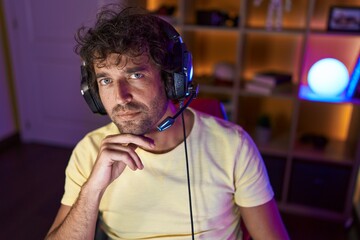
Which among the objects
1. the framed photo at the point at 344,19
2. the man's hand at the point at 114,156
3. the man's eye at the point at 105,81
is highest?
the framed photo at the point at 344,19

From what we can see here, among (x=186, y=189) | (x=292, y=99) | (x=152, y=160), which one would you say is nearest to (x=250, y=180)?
(x=186, y=189)

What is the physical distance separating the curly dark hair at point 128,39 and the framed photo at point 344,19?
1427mm

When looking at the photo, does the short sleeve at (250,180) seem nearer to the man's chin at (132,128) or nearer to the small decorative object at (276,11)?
the man's chin at (132,128)

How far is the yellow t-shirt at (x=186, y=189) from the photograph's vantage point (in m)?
1.04

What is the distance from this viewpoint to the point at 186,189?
104cm

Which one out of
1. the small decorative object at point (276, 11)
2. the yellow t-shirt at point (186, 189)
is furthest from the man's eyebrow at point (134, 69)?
the small decorative object at point (276, 11)

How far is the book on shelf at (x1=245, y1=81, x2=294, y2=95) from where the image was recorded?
212cm

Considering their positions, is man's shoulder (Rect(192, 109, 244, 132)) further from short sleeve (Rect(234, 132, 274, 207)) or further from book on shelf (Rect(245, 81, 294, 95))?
book on shelf (Rect(245, 81, 294, 95))

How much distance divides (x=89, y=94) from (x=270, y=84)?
1.38 meters

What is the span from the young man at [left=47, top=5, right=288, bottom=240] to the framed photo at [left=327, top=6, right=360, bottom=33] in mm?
1288

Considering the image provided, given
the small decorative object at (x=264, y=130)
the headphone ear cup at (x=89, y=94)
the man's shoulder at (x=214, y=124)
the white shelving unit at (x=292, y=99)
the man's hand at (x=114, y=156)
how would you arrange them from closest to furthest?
the man's hand at (x=114, y=156)
the headphone ear cup at (x=89, y=94)
the man's shoulder at (x=214, y=124)
the white shelving unit at (x=292, y=99)
the small decorative object at (x=264, y=130)

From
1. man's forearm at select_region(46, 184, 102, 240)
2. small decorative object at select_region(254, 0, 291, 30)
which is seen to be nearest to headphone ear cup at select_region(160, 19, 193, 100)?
man's forearm at select_region(46, 184, 102, 240)

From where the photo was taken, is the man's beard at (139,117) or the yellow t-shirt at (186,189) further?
the yellow t-shirt at (186,189)

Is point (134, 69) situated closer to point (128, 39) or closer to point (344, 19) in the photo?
point (128, 39)
